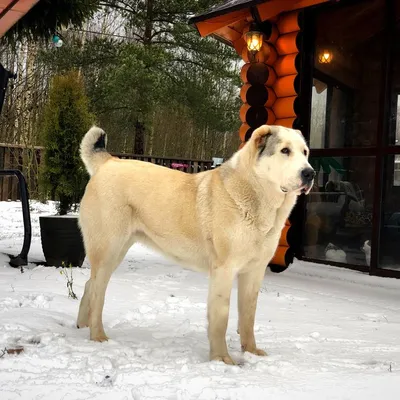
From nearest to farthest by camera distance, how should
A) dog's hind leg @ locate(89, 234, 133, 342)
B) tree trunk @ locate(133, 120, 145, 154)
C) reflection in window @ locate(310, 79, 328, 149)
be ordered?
dog's hind leg @ locate(89, 234, 133, 342)
reflection in window @ locate(310, 79, 328, 149)
tree trunk @ locate(133, 120, 145, 154)

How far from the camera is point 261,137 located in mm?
2551

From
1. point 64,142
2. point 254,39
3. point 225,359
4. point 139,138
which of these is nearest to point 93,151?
point 225,359

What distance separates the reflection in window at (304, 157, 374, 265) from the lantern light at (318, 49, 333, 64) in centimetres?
119

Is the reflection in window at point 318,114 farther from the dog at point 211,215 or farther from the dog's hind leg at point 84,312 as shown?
the dog's hind leg at point 84,312

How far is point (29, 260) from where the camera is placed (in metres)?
5.37

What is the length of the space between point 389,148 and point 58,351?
3792 mm

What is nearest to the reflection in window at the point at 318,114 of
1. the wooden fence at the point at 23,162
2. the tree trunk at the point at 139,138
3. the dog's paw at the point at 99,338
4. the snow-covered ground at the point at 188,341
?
the snow-covered ground at the point at 188,341

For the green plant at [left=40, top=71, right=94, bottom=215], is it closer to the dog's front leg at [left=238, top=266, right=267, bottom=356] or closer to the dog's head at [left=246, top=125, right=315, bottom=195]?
the dog's front leg at [left=238, top=266, right=267, bottom=356]

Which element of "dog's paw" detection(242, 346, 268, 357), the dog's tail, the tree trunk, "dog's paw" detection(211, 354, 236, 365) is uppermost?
the tree trunk

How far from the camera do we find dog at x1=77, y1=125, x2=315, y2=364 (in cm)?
252

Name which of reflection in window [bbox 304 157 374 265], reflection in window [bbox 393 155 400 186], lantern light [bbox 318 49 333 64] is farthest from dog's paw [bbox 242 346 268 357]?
lantern light [bbox 318 49 333 64]

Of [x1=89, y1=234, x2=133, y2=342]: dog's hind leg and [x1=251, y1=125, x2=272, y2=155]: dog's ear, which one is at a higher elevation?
[x1=251, y1=125, x2=272, y2=155]: dog's ear

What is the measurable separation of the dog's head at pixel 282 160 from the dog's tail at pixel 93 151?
113 cm

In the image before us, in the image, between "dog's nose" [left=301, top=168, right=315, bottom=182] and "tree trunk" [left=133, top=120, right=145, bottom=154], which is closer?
"dog's nose" [left=301, top=168, right=315, bottom=182]
